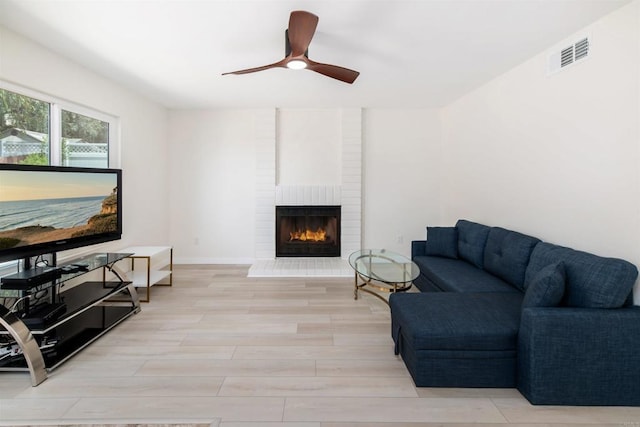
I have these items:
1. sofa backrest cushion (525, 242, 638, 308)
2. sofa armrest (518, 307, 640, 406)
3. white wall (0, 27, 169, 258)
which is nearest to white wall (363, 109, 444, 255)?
sofa backrest cushion (525, 242, 638, 308)

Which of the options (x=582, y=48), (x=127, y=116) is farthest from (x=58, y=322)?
(x=582, y=48)

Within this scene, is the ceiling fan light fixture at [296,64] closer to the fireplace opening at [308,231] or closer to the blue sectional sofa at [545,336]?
the blue sectional sofa at [545,336]

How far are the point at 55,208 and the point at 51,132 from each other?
895 mm

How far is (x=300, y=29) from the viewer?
2061 mm

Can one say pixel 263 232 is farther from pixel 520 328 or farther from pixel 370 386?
pixel 520 328

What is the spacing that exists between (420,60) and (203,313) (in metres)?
3.32

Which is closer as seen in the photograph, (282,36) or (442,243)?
(282,36)

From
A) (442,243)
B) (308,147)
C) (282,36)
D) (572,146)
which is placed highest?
(282,36)

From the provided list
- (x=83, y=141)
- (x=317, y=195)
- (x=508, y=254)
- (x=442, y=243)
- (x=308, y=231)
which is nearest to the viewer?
(x=508, y=254)

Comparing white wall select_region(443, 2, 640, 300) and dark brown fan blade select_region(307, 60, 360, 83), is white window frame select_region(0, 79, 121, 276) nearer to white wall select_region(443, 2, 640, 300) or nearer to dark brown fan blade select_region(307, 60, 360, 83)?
dark brown fan blade select_region(307, 60, 360, 83)

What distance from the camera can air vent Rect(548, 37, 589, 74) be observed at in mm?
2419

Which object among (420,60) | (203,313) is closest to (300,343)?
(203,313)

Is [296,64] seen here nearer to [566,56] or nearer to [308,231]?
[566,56]

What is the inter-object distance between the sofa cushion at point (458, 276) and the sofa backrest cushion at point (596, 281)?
0.61 m
